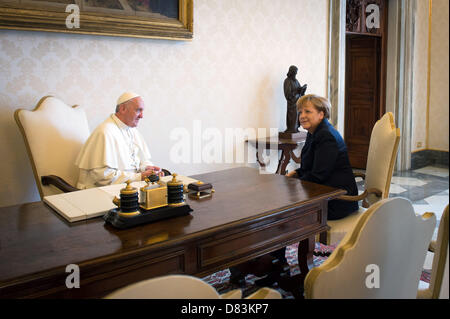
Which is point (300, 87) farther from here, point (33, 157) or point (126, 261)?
point (126, 261)

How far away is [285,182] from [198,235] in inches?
45.0

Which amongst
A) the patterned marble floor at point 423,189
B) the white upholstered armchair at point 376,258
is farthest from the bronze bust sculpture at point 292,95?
the white upholstered armchair at point 376,258

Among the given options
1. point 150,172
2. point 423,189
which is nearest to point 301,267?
point 150,172

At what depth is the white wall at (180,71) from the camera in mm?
3754

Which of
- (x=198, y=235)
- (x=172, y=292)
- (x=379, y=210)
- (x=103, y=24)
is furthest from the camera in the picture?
(x=103, y=24)

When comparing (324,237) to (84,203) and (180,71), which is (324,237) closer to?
(84,203)

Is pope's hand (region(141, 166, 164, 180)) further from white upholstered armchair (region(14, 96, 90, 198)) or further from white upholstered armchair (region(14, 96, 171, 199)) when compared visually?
white upholstered armchair (region(14, 96, 90, 198))

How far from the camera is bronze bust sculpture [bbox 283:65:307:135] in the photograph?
17.7 ft

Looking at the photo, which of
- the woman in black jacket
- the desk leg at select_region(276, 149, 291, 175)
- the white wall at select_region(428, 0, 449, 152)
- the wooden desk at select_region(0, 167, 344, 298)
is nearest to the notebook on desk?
the wooden desk at select_region(0, 167, 344, 298)

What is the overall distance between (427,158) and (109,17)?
632cm

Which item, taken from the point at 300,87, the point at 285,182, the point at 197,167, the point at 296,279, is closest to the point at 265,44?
the point at 300,87

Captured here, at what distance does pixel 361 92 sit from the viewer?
7801 millimetres

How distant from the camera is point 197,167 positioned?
16.4 feet

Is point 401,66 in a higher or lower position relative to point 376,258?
higher
